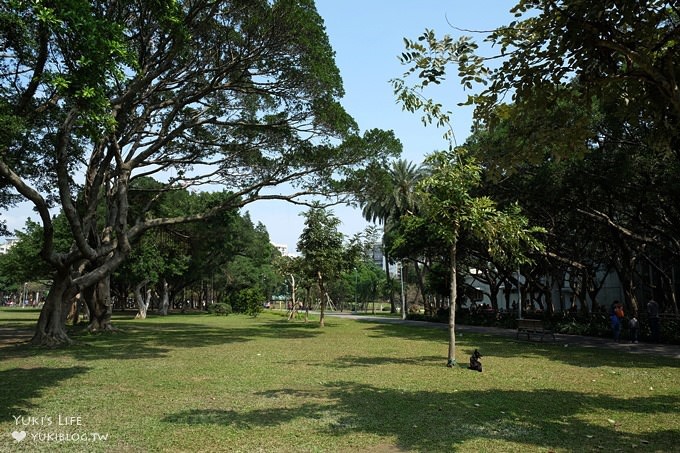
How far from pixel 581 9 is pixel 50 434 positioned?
6.92 metres

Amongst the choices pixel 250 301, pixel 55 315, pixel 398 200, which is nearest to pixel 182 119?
pixel 55 315

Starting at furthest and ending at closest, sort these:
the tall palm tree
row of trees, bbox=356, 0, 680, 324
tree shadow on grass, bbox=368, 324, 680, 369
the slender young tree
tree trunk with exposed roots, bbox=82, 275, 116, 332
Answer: the tall palm tree
the slender young tree
tree trunk with exposed roots, bbox=82, 275, 116, 332
tree shadow on grass, bbox=368, 324, 680, 369
row of trees, bbox=356, 0, 680, 324

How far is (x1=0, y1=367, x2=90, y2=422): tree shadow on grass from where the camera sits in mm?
6521

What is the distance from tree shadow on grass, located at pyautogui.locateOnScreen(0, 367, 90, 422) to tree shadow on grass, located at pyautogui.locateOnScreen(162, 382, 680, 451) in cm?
222

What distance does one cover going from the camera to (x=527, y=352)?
14.7m

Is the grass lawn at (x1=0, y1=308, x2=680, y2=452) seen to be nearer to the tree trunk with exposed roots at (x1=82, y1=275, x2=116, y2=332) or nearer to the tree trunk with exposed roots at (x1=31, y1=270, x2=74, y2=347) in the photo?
the tree trunk with exposed roots at (x1=31, y1=270, x2=74, y2=347)

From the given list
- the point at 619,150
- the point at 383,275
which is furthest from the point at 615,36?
the point at 383,275

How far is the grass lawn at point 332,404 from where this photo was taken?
17.1 feet

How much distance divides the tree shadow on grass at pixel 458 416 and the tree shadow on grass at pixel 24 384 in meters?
2.22

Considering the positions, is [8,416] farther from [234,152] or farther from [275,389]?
[234,152]

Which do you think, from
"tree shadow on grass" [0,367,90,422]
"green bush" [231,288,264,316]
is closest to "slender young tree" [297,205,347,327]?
"tree shadow on grass" [0,367,90,422]

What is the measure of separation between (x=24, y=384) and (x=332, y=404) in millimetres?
5475

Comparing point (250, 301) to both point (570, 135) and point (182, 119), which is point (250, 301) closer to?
point (182, 119)

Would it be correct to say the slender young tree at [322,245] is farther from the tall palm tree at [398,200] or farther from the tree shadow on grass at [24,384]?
the tree shadow on grass at [24,384]
